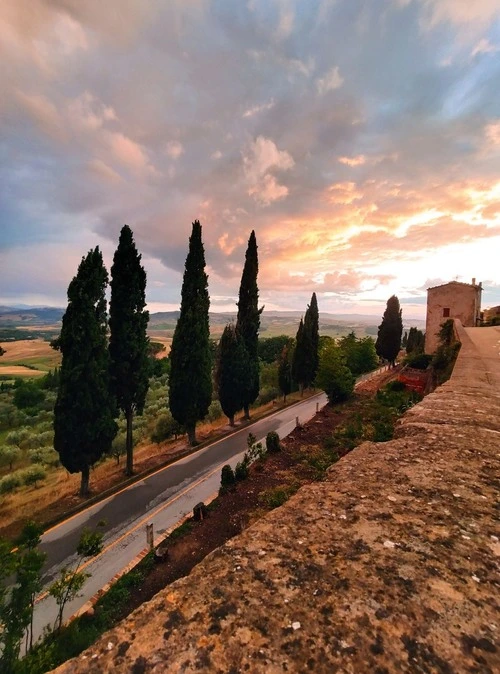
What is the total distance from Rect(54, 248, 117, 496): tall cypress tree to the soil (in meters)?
7.22

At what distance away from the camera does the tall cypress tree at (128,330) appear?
689 inches

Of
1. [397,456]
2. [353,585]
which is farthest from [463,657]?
[397,456]

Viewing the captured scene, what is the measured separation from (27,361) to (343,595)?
12871cm

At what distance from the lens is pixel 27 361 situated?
106 metres

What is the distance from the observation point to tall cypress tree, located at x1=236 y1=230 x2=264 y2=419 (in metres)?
27.6

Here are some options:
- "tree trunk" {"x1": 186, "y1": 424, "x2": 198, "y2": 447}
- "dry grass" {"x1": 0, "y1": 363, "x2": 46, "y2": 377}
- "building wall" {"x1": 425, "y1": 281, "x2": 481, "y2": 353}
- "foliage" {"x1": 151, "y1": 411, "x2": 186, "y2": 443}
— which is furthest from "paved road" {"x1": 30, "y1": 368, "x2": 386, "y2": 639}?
"dry grass" {"x1": 0, "y1": 363, "x2": 46, "y2": 377}

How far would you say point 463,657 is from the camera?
4.08 feet

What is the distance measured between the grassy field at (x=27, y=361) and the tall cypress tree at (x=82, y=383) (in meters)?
79.5

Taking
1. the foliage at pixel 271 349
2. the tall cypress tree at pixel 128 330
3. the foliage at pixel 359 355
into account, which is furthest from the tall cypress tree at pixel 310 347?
the foliage at pixel 271 349

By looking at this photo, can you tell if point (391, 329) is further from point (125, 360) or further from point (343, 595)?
point (343, 595)

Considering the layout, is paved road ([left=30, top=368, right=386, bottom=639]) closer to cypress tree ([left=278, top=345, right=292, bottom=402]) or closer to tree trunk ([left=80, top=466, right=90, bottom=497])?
tree trunk ([left=80, top=466, right=90, bottom=497])

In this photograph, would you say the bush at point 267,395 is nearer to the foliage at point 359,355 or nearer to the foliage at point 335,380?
the foliage at point 359,355

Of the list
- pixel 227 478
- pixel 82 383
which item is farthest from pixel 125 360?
pixel 227 478

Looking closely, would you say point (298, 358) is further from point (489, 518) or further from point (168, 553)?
point (489, 518)
